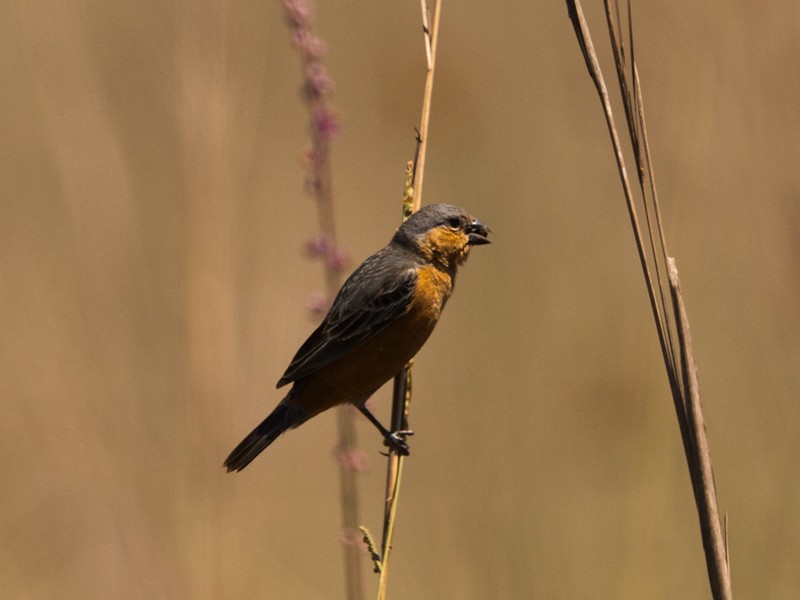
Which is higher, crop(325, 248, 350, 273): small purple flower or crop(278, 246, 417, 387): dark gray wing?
crop(325, 248, 350, 273): small purple flower

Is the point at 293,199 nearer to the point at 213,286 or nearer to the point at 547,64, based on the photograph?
the point at 547,64

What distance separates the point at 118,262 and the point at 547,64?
3738mm

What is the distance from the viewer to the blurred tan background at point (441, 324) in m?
3.42

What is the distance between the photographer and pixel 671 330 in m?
2.04

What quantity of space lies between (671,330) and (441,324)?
541 centimetres

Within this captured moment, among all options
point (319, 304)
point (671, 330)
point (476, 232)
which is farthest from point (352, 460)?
point (476, 232)

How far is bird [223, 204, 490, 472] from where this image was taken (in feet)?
12.8

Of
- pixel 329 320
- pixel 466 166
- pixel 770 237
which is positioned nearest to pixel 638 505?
pixel 770 237

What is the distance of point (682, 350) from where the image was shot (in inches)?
78.1

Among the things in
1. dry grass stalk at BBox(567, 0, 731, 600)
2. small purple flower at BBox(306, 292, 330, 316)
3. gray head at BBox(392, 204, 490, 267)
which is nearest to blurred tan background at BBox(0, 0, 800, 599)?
small purple flower at BBox(306, 292, 330, 316)

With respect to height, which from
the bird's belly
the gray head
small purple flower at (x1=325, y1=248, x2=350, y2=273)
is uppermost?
the gray head

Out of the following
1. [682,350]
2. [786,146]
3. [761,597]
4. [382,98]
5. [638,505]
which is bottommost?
[761,597]

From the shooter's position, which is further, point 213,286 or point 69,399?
point 69,399

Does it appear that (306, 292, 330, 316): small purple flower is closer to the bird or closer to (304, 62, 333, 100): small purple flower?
(304, 62, 333, 100): small purple flower
